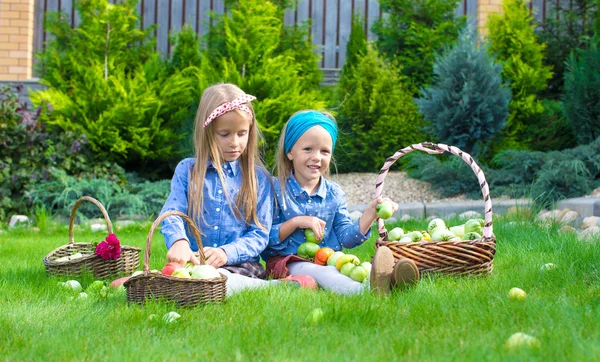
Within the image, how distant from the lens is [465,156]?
3350 millimetres

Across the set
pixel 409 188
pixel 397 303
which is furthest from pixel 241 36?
pixel 397 303

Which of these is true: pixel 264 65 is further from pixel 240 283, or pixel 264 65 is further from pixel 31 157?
pixel 240 283

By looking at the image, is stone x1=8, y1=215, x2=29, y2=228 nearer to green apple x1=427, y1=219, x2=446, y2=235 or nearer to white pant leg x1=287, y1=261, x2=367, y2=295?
white pant leg x1=287, y1=261, x2=367, y2=295

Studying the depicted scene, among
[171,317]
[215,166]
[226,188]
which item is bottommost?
[171,317]

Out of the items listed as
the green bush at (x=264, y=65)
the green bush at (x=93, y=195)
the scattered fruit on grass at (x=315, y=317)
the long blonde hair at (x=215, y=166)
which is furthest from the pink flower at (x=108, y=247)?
the green bush at (x=264, y=65)

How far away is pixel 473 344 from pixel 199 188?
189cm

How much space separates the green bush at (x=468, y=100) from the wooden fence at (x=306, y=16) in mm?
3202

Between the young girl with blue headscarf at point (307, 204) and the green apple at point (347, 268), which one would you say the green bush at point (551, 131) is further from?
the green apple at point (347, 268)

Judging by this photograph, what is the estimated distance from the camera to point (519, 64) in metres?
9.05

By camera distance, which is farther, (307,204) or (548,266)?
(307,204)

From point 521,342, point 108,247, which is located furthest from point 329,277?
point 521,342

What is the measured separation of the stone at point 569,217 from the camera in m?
5.21

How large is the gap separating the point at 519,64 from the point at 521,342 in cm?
769

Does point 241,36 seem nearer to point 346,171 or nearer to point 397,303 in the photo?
point 346,171
